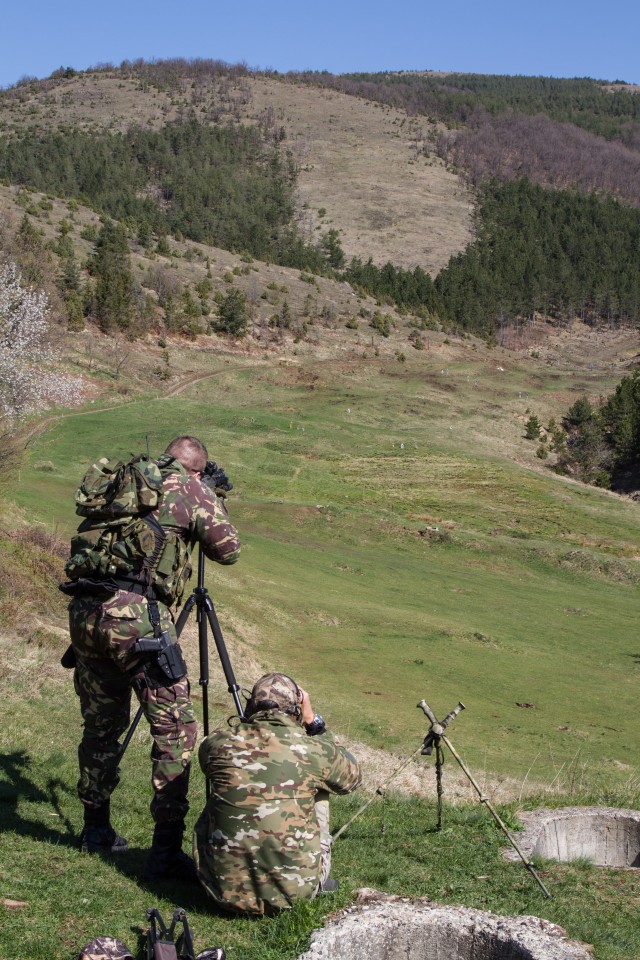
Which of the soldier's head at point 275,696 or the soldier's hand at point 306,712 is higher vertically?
the soldier's head at point 275,696

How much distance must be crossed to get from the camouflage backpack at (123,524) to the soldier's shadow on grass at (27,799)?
2060 millimetres

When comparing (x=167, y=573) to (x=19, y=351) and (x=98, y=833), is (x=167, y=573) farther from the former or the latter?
(x=19, y=351)

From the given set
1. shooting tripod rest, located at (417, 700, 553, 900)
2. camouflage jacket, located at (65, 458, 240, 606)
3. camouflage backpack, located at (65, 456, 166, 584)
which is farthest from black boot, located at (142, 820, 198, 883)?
shooting tripod rest, located at (417, 700, 553, 900)

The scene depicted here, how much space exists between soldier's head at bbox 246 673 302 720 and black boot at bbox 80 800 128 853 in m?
1.63

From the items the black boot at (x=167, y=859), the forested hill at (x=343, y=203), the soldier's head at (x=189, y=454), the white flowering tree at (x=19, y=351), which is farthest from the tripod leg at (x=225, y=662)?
the forested hill at (x=343, y=203)

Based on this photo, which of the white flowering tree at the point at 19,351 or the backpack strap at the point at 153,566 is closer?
the backpack strap at the point at 153,566

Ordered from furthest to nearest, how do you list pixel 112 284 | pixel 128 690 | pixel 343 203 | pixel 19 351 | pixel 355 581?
pixel 343 203, pixel 112 284, pixel 19 351, pixel 355 581, pixel 128 690

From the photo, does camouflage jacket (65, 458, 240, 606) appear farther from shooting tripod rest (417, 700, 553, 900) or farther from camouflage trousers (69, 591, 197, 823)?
shooting tripod rest (417, 700, 553, 900)

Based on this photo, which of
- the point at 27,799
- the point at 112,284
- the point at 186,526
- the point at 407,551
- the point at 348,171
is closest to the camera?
the point at 186,526

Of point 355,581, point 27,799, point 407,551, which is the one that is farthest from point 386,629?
point 27,799

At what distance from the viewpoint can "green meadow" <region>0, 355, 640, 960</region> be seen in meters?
6.30

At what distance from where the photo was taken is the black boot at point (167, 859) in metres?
6.12

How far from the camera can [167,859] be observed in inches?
242

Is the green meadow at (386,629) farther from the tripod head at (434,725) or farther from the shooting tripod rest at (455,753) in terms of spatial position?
the tripod head at (434,725)
